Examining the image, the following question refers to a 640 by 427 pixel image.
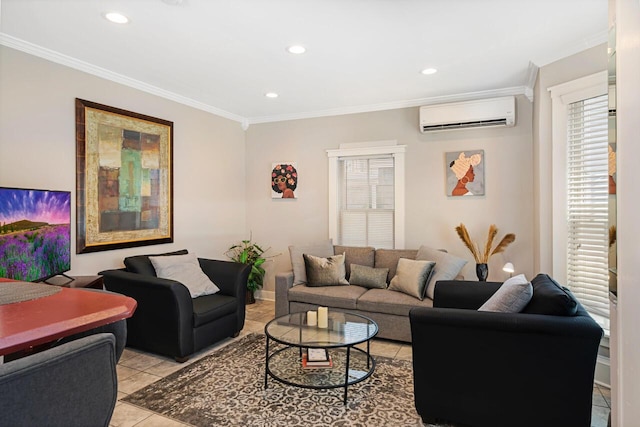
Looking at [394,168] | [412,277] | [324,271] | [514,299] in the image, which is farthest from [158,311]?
[394,168]

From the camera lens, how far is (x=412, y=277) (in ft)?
12.3

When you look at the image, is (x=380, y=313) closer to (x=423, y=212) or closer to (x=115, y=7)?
(x=423, y=212)

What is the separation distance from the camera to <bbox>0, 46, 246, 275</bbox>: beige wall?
2.92 m

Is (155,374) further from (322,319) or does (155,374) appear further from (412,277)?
(412,277)

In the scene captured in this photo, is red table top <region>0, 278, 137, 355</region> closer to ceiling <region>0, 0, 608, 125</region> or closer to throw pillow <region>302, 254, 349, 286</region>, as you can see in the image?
ceiling <region>0, 0, 608, 125</region>

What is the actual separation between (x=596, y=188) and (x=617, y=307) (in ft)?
6.67

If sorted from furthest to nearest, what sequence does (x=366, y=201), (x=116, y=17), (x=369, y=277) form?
(x=366, y=201)
(x=369, y=277)
(x=116, y=17)

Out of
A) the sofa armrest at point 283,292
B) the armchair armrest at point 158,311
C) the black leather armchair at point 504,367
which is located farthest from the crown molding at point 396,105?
the armchair armrest at point 158,311

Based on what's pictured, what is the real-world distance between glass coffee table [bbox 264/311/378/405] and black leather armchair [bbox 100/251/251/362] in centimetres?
71

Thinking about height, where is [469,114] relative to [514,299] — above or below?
above

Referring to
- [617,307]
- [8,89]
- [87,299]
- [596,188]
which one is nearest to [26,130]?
[8,89]

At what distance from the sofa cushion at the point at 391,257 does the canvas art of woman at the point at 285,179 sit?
1534mm

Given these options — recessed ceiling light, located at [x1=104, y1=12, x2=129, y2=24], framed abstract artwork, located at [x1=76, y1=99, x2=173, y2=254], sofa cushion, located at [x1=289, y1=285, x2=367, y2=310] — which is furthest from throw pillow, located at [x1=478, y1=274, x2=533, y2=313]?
framed abstract artwork, located at [x1=76, y1=99, x2=173, y2=254]

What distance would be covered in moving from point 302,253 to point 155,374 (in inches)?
77.0
